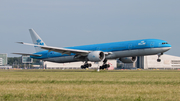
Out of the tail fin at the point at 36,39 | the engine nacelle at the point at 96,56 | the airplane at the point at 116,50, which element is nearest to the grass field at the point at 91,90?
the airplane at the point at 116,50

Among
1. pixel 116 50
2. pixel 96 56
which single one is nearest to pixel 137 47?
pixel 116 50

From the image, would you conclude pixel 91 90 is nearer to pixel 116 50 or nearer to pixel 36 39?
pixel 116 50

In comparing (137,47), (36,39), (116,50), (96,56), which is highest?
(36,39)

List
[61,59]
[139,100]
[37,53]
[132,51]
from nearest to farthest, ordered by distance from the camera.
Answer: [139,100], [132,51], [61,59], [37,53]

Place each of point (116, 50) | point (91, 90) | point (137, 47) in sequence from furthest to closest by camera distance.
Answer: point (116, 50) < point (137, 47) < point (91, 90)

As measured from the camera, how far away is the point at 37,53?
63.2 m

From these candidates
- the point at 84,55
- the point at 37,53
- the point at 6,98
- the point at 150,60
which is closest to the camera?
the point at 6,98

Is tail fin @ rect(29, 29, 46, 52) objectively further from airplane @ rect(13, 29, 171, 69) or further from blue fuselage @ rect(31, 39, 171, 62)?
blue fuselage @ rect(31, 39, 171, 62)

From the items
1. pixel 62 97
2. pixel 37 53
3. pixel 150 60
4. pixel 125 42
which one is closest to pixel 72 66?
pixel 150 60

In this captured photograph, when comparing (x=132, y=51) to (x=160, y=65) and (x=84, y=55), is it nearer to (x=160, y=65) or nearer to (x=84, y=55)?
(x=84, y=55)

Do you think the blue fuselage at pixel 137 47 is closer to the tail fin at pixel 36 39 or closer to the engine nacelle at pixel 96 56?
the engine nacelle at pixel 96 56

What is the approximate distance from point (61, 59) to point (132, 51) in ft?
60.2

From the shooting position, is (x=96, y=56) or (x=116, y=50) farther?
(x=116, y=50)

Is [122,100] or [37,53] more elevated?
[37,53]
